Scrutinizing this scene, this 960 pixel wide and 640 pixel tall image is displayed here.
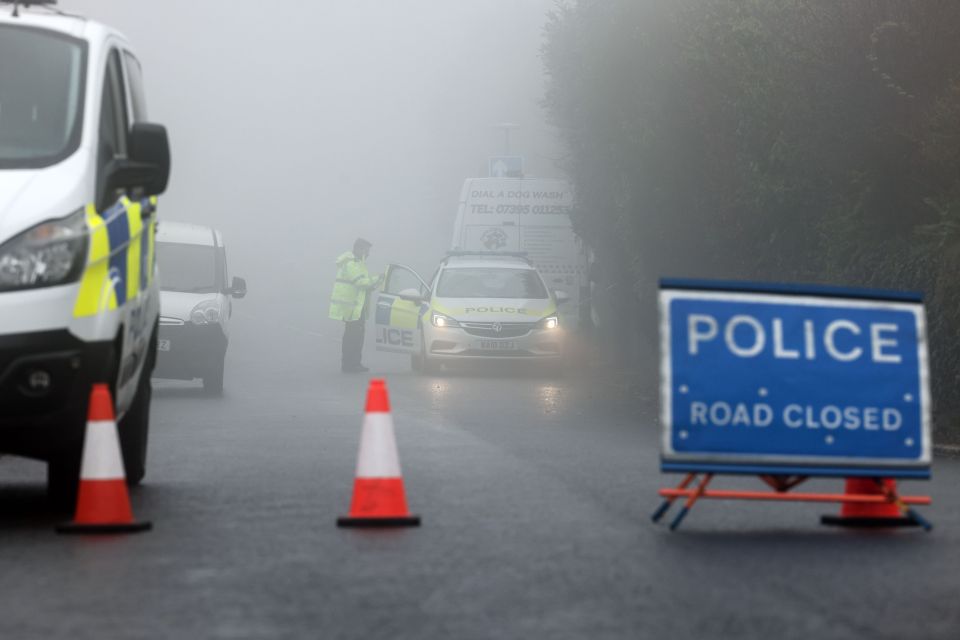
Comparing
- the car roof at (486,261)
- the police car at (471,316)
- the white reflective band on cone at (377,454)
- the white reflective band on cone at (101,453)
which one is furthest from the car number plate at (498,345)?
the white reflective band on cone at (101,453)

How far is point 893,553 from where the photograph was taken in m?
8.38

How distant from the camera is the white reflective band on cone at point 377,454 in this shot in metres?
9.16

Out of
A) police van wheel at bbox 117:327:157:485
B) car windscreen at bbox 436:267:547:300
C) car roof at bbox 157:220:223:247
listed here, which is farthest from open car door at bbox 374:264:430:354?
police van wheel at bbox 117:327:157:485

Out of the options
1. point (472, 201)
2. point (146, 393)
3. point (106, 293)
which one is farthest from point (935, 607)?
point (472, 201)

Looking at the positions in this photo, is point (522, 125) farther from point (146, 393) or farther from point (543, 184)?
point (146, 393)

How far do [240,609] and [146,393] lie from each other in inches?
181

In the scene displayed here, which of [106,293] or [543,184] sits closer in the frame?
[106,293]

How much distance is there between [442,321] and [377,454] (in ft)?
59.3

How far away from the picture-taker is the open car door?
2789cm

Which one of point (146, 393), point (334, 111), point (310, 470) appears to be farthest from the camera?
point (334, 111)

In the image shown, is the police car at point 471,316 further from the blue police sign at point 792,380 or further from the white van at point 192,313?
the blue police sign at point 792,380

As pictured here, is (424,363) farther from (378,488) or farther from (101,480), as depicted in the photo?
(101,480)

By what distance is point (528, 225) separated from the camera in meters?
34.1

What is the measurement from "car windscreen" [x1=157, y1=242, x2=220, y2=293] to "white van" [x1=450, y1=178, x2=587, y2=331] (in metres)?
10.9
